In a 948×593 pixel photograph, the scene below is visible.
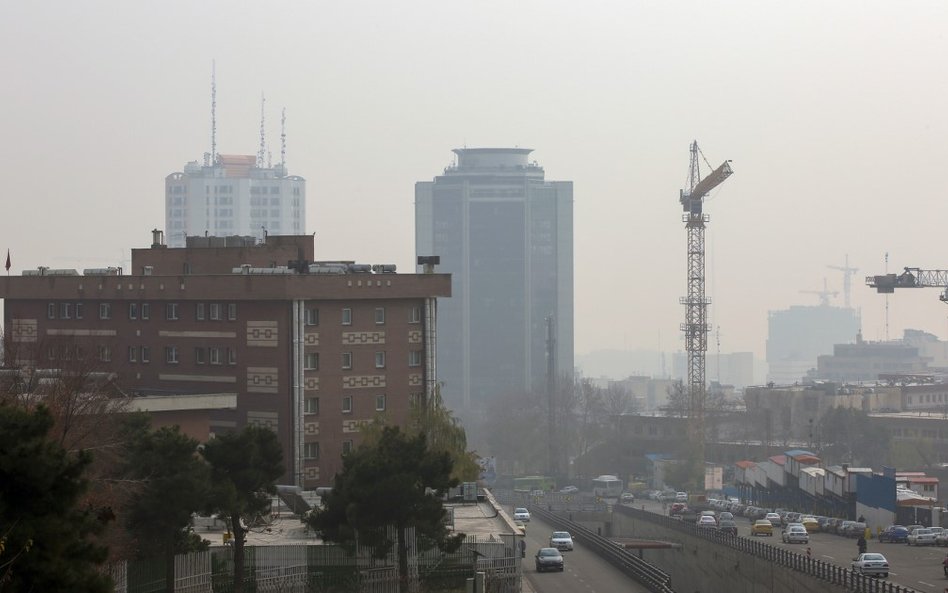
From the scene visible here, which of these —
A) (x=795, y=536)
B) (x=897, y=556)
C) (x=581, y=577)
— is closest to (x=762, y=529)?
(x=795, y=536)

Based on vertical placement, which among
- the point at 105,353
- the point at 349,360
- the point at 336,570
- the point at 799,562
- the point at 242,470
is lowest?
the point at 799,562

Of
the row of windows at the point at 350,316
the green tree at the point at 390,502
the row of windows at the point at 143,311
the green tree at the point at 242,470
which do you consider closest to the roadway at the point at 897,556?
the green tree at the point at 390,502

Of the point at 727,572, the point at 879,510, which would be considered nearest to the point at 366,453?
the point at 727,572

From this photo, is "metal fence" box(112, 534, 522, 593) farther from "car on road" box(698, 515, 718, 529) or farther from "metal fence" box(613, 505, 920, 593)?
"car on road" box(698, 515, 718, 529)

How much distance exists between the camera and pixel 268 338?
76.8 meters

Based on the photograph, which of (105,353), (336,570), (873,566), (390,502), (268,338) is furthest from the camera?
(105,353)

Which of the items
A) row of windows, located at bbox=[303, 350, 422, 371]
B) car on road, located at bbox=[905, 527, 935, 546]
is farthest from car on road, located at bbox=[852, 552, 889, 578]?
row of windows, located at bbox=[303, 350, 422, 371]

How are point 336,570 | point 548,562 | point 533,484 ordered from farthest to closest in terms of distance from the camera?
1. point 533,484
2. point 548,562
3. point 336,570

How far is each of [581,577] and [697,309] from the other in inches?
4659

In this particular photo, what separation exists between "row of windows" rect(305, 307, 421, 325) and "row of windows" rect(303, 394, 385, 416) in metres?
3.43

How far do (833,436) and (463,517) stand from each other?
108 meters

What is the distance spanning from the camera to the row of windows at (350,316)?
77.3m

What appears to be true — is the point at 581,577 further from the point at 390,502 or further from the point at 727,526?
the point at 727,526

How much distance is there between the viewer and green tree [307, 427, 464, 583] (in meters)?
50.0
